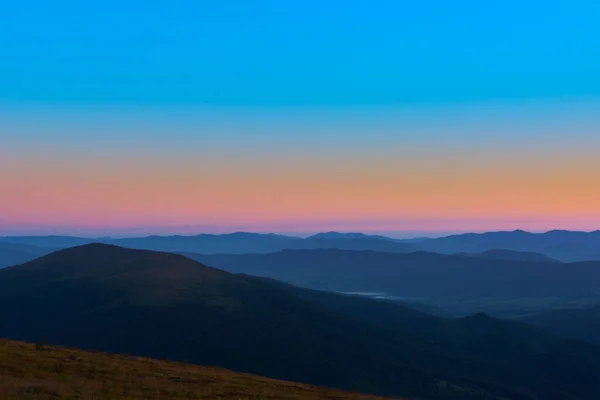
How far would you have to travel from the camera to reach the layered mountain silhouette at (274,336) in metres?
116

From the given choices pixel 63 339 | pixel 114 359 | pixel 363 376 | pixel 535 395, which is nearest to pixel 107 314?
pixel 63 339

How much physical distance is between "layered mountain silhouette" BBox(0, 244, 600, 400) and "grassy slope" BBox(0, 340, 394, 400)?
80.0 meters

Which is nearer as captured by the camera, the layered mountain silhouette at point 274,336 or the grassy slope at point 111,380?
the grassy slope at point 111,380

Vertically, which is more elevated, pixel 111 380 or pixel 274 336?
pixel 111 380

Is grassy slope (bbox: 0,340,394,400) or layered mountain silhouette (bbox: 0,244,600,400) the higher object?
grassy slope (bbox: 0,340,394,400)

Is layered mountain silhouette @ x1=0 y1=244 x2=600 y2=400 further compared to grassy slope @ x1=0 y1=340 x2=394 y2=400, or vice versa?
layered mountain silhouette @ x1=0 y1=244 x2=600 y2=400

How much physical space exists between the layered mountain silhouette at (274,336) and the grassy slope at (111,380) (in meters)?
80.0

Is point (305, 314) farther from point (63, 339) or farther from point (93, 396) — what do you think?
point (93, 396)

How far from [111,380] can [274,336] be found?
358 feet

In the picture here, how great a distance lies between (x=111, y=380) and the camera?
2345cm

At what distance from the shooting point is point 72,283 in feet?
544

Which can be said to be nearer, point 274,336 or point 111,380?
point 111,380

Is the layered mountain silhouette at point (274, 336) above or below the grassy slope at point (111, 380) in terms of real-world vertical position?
below

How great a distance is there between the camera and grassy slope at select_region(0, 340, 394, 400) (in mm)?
19484
